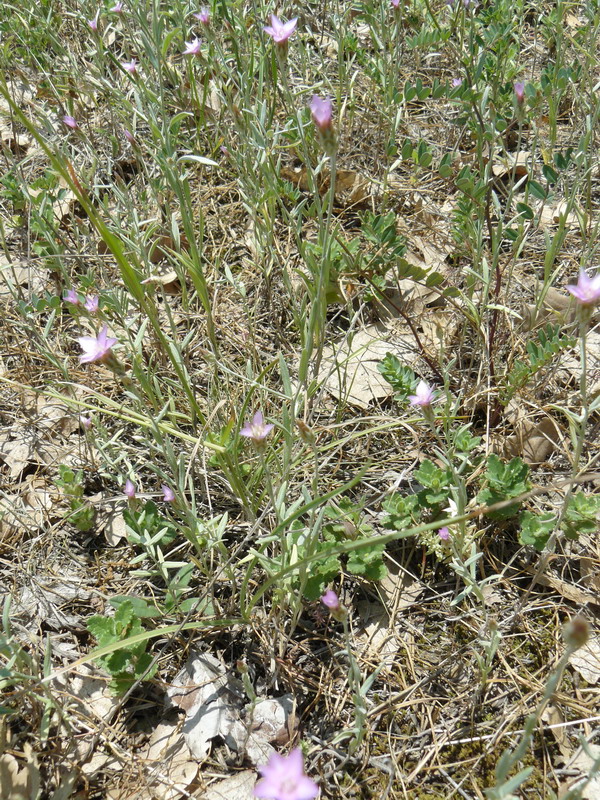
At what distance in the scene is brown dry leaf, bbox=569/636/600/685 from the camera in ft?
4.83

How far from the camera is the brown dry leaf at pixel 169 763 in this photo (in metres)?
1.37

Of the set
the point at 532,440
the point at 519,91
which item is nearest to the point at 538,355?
the point at 532,440

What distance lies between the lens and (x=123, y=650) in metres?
1.47

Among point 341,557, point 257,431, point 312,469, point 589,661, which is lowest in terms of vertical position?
point 589,661

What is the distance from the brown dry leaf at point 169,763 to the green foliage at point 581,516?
39.4 inches

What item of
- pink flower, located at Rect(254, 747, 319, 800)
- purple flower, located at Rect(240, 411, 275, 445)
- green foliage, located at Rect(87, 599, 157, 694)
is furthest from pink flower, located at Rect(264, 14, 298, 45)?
pink flower, located at Rect(254, 747, 319, 800)

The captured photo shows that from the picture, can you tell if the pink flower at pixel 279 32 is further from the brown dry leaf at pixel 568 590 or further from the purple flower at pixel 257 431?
the brown dry leaf at pixel 568 590

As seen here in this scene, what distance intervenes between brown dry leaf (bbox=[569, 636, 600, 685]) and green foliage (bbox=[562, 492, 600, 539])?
0.25m

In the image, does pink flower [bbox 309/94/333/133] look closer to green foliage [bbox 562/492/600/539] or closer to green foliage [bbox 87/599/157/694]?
green foliage [bbox 562/492/600/539]

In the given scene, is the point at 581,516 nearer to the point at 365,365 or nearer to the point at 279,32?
the point at 365,365

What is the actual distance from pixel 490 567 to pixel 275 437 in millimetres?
644

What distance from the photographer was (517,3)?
249cm

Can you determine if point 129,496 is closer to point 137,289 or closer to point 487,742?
point 137,289

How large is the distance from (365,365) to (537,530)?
0.76 metres
